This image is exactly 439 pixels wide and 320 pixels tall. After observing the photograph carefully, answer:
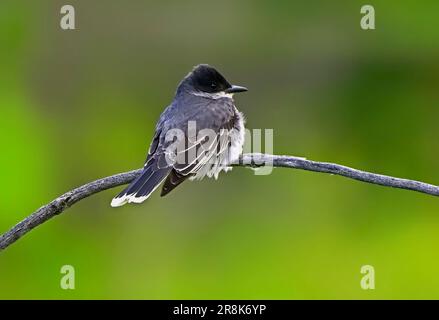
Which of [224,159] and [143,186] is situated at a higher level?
[224,159]

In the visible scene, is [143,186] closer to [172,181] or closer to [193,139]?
[172,181]

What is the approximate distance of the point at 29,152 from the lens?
9805 mm

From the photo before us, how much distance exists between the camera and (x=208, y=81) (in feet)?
21.0

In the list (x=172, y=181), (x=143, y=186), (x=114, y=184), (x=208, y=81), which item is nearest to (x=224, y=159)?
(x=172, y=181)

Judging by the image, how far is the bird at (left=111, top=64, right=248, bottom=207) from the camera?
17.5 ft

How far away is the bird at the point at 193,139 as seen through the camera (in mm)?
5320

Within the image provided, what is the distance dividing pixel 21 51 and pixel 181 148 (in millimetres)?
5584

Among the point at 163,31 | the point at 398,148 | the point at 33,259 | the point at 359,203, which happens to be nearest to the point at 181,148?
the point at 33,259

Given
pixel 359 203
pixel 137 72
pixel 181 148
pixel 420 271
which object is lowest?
pixel 420 271

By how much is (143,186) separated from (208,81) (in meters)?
1.48

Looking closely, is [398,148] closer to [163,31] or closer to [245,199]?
[245,199]

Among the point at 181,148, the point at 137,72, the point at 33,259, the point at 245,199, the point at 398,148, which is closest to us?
the point at 181,148

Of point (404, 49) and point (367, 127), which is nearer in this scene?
point (367, 127)

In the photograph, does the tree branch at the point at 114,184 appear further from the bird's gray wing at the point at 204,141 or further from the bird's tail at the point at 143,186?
the bird's gray wing at the point at 204,141
